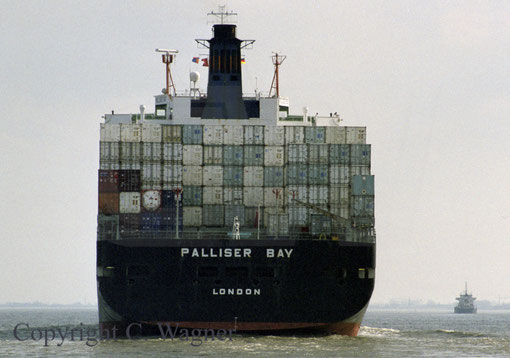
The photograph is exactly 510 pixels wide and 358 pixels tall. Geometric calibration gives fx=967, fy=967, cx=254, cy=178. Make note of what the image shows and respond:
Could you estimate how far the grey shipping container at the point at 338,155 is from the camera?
6600 cm

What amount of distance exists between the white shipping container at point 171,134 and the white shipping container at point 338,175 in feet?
34.8

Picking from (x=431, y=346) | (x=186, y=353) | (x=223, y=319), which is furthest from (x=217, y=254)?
(x=431, y=346)

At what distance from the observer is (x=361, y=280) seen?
61.7 m

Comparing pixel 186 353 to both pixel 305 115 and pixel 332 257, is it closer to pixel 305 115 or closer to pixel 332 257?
pixel 332 257

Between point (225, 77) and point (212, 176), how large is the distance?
37.5ft

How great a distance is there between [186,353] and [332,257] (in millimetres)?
12763

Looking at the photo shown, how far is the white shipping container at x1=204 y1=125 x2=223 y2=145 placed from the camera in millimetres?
66500

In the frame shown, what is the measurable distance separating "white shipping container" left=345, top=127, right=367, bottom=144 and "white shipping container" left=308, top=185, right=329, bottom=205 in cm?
431

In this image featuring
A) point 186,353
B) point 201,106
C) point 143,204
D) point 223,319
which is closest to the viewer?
point 186,353

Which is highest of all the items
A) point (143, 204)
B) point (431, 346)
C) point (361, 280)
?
point (143, 204)

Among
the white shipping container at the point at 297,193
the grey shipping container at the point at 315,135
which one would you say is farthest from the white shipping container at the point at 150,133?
the grey shipping container at the point at 315,135

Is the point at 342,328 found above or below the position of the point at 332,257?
below

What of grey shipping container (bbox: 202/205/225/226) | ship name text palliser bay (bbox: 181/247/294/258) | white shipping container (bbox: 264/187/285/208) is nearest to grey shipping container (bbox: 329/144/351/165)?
white shipping container (bbox: 264/187/285/208)

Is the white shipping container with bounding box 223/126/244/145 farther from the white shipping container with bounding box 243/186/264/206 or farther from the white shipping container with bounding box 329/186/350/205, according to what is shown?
the white shipping container with bounding box 329/186/350/205
